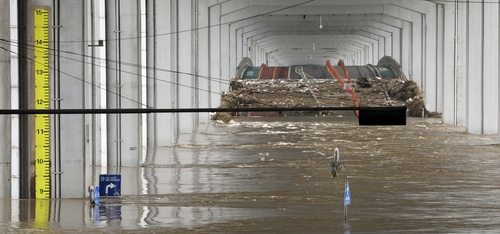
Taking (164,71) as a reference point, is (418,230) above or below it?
below

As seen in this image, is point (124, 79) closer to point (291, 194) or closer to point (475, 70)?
point (291, 194)

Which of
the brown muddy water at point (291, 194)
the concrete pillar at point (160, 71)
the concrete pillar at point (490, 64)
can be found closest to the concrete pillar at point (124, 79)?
the brown muddy water at point (291, 194)

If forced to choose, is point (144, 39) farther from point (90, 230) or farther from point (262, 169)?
point (90, 230)

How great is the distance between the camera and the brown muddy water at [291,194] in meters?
16.6

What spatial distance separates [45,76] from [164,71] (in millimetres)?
17770

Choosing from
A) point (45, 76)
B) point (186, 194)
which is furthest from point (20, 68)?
point (186, 194)

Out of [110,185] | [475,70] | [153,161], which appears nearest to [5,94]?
[110,185]

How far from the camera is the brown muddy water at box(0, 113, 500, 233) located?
54.3ft

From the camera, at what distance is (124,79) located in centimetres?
3020

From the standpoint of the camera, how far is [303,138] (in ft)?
138

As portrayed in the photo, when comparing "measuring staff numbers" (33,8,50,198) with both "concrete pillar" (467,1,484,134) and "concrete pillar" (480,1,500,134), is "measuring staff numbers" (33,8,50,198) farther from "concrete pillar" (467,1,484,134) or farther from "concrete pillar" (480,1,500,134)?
"concrete pillar" (467,1,484,134)

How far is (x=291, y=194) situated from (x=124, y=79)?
1045 centimetres

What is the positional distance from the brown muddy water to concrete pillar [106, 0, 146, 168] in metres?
0.98

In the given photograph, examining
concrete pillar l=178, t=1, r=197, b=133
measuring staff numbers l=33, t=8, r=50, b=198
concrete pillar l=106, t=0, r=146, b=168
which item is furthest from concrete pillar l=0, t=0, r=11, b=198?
concrete pillar l=178, t=1, r=197, b=133
